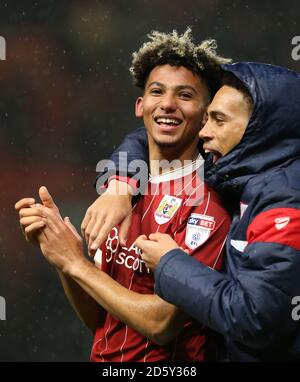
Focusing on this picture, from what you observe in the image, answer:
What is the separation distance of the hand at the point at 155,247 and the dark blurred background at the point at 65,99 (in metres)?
2.41

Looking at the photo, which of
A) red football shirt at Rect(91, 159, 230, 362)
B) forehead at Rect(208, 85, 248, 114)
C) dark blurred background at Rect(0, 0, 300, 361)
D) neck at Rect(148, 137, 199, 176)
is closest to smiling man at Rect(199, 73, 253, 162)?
forehead at Rect(208, 85, 248, 114)

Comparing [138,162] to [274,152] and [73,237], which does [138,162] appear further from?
[274,152]

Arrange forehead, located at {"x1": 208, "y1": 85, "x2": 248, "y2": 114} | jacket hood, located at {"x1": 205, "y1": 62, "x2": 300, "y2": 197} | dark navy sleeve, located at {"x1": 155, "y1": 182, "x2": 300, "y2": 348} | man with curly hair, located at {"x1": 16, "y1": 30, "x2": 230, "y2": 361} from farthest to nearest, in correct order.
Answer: man with curly hair, located at {"x1": 16, "y1": 30, "x2": 230, "y2": 361} → forehead, located at {"x1": 208, "y1": 85, "x2": 248, "y2": 114} → jacket hood, located at {"x1": 205, "y1": 62, "x2": 300, "y2": 197} → dark navy sleeve, located at {"x1": 155, "y1": 182, "x2": 300, "y2": 348}

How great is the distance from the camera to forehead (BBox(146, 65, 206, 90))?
2.30m

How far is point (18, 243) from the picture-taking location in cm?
439

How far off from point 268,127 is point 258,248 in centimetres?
33

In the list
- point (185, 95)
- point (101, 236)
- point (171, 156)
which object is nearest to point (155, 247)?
point (101, 236)

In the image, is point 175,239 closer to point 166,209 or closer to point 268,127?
point 166,209

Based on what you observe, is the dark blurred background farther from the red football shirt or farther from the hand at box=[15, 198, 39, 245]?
the hand at box=[15, 198, 39, 245]

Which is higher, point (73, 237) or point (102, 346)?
point (73, 237)

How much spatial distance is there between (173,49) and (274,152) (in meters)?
0.66

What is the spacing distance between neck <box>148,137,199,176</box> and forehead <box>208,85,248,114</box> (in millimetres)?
330
